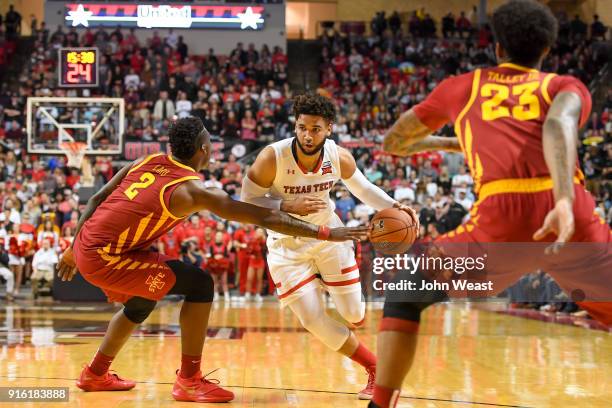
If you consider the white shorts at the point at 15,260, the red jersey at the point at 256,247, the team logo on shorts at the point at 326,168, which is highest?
the team logo on shorts at the point at 326,168

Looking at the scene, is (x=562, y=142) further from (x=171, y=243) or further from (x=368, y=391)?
(x=171, y=243)

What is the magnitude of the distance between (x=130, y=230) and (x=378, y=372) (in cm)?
224

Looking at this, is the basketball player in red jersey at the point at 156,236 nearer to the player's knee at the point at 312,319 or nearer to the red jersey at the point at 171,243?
the player's knee at the point at 312,319

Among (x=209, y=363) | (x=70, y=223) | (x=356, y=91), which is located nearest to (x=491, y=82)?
(x=209, y=363)

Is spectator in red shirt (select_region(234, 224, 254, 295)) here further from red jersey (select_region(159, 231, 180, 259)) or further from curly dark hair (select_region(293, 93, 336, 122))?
curly dark hair (select_region(293, 93, 336, 122))

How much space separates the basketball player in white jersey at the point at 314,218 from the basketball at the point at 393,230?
36cm

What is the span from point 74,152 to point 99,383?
32.7 feet

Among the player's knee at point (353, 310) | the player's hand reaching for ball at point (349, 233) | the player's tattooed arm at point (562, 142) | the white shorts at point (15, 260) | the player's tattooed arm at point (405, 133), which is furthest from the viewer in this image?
the white shorts at point (15, 260)

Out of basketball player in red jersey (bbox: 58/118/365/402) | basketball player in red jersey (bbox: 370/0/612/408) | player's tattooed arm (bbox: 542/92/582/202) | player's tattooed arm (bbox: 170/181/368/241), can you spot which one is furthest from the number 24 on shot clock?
player's tattooed arm (bbox: 542/92/582/202)

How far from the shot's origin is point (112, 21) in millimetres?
19188

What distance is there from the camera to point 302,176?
531 cm

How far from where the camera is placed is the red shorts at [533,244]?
320cm

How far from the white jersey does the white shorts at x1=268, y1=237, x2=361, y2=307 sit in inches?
5.3

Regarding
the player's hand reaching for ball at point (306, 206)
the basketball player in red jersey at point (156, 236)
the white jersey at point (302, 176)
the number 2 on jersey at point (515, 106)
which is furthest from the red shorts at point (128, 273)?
the number 2 on jersey at point (515, 106)
